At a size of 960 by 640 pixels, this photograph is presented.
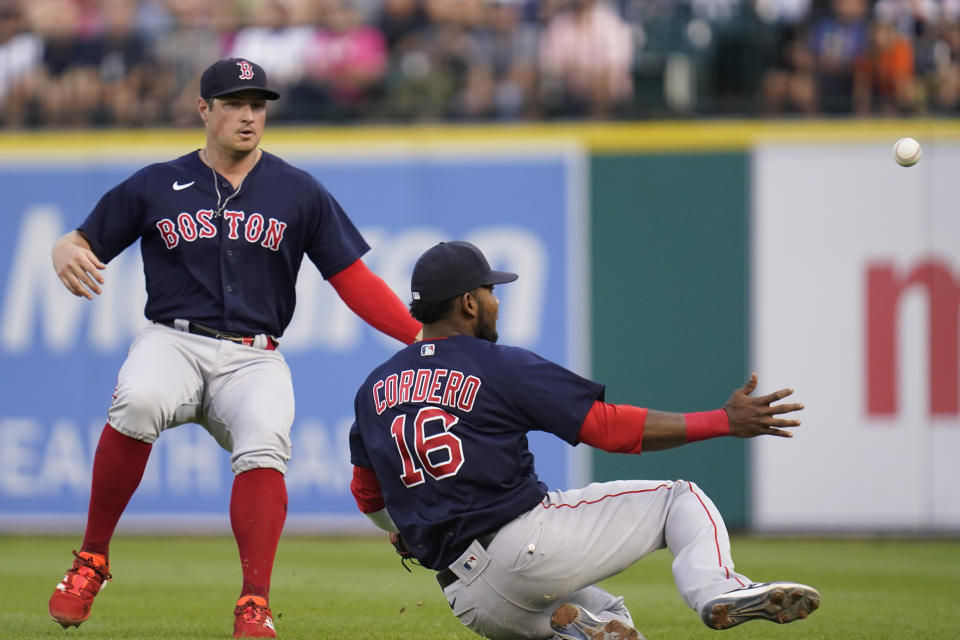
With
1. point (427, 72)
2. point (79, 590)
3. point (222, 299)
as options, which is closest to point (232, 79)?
point (222, 299)

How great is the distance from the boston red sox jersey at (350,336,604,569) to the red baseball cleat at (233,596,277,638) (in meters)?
0.77

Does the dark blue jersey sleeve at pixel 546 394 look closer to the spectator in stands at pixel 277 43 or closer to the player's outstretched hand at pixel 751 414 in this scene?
the player's outstretched hand at pixel 751 414

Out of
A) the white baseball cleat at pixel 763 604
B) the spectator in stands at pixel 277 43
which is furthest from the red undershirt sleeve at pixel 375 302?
the spectator in stands at pixel 277 43

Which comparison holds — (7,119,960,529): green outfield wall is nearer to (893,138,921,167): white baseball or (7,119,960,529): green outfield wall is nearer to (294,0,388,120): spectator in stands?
(294,0,388,120): spectator in stands

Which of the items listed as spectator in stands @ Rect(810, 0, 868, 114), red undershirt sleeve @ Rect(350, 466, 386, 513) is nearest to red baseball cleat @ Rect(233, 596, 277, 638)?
red undershirt sleeve @ Rect(350, 466, 386, 513)

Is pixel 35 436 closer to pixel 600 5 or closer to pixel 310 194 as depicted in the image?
pixel 600 5

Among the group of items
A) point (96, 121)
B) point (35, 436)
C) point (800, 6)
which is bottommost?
point (35, 436)

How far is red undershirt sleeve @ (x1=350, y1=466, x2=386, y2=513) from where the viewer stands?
487cm

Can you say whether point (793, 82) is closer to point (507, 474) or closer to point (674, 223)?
point (674, 223)

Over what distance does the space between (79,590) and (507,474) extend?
182 cm

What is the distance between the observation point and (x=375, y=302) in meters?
5.75

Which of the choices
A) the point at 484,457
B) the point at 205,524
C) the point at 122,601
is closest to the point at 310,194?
the point at 484,457

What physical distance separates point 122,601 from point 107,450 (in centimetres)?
190

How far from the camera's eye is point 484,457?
4488mm
